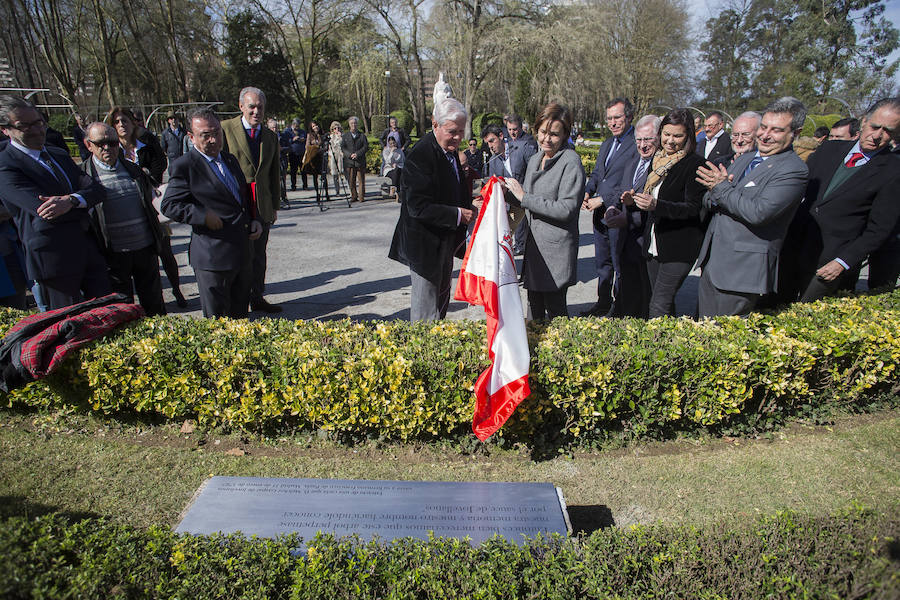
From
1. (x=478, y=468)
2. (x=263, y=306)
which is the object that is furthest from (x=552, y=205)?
(x=263, y=306)

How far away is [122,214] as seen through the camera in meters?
4.71

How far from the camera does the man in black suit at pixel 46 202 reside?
3.87 meters

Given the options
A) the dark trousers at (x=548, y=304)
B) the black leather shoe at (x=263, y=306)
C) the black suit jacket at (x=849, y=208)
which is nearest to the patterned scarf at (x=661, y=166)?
the dark trousers at (x=548, y=304)

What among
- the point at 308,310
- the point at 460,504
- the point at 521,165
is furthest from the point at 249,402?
the point at 521,165

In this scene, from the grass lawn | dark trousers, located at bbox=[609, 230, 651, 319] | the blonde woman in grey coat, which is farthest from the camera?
dark trousers, located at bbox=[609, 230, 651, 319]

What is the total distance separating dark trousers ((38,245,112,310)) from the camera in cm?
416

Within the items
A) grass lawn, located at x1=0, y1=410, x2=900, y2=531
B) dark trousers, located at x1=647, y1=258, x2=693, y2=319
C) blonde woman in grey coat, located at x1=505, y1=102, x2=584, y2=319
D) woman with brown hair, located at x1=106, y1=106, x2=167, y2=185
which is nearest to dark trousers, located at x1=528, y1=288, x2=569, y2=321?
blonde woman in grey coat, located at x1=505, y1=102, x2=584, y2=319

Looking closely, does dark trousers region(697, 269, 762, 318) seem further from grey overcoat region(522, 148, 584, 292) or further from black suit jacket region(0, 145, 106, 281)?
black suit jacket region(0, 145, 106, 281)

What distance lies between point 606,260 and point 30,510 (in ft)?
17.5

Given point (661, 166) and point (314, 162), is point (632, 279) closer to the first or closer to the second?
point (661, 166)

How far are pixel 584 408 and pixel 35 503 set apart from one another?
3.41 m

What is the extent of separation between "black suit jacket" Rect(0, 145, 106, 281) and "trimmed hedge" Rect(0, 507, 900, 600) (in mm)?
2757

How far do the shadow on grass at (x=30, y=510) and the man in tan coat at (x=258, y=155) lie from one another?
8.69ft

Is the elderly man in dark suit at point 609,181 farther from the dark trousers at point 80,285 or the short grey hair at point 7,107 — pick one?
the short grey hair at point 7,107
